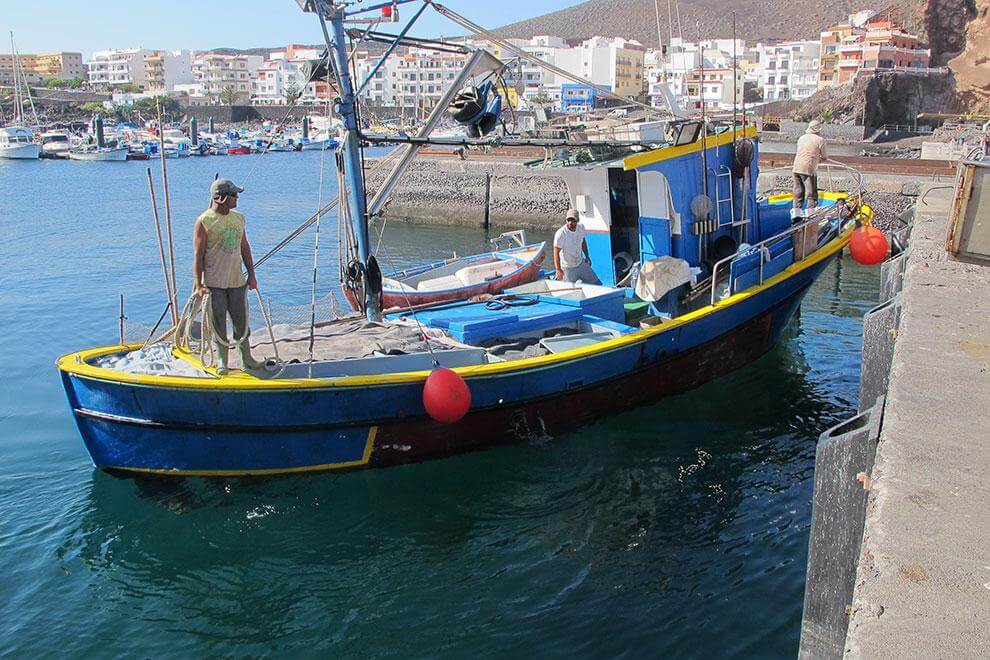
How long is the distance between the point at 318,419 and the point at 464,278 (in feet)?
23.2

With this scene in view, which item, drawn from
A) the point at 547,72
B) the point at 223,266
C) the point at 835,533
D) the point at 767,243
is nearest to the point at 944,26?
the point at 547,72

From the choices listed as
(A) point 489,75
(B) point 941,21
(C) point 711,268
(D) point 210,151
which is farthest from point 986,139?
(B) point 941,21

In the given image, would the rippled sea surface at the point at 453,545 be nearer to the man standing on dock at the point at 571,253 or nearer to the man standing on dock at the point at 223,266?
the man standing on dock at the point at 223,266

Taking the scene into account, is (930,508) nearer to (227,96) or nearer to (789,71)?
(789,71)

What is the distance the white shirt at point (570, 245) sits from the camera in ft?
36.1

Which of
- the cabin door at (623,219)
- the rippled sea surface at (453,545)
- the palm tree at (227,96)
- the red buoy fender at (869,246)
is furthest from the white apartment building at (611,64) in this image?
the rippled sea surface at (453,545)

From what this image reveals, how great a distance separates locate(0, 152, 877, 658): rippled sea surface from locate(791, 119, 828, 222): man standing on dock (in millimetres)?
3215

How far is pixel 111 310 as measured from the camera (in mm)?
16828

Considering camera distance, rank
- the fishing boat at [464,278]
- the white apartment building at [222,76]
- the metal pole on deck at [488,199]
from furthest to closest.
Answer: the white apartment building at [222,76], the metal pole on deck at [488,199], the fishing boat at [464,278]

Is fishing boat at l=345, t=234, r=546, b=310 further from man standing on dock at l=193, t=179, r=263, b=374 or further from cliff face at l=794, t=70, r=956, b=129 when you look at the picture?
cliff face at l=794, t=70, r=956, b=129

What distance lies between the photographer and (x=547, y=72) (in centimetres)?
12281

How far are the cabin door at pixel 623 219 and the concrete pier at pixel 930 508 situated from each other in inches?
209

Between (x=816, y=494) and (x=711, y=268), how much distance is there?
729cm

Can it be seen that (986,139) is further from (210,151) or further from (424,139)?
(210,151)
